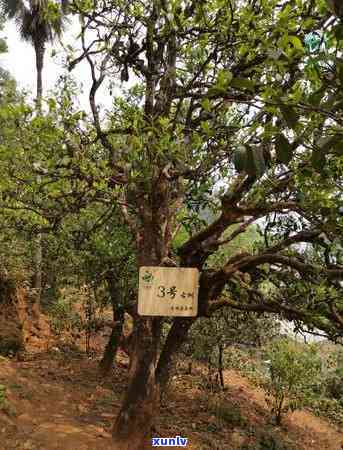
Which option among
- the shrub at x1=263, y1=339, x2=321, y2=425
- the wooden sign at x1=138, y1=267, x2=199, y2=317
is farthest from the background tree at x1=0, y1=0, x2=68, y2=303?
the wooden sign at x1=138, y1=267, x2=199, y2=317

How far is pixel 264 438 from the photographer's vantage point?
8.12 m

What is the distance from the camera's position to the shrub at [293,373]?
30.7ft

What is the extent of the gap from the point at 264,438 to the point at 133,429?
416 cm

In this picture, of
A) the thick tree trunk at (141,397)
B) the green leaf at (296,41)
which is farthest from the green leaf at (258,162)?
the thick tree trunk at (141,397)

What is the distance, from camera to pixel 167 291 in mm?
4004

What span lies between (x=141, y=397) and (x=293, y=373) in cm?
535

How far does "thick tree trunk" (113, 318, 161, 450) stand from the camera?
500 cm

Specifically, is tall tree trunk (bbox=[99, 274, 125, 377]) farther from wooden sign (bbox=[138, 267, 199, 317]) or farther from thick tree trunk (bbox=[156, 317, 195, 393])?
wooden sign (bbox=[138, 267, 199, 317])

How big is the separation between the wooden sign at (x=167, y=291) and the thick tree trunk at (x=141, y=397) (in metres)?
1.06

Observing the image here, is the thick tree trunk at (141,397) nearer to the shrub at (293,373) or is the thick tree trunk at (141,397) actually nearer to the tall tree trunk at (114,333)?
the tall tree trunk at (114,333)

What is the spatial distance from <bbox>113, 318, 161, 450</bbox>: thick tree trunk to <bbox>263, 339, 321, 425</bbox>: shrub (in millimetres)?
5173

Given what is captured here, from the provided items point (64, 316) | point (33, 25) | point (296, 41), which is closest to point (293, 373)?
point (64, 316)

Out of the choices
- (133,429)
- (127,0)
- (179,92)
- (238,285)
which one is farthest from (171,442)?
(127,0)

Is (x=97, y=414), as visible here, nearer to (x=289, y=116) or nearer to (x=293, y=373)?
(x=293, y=373)
